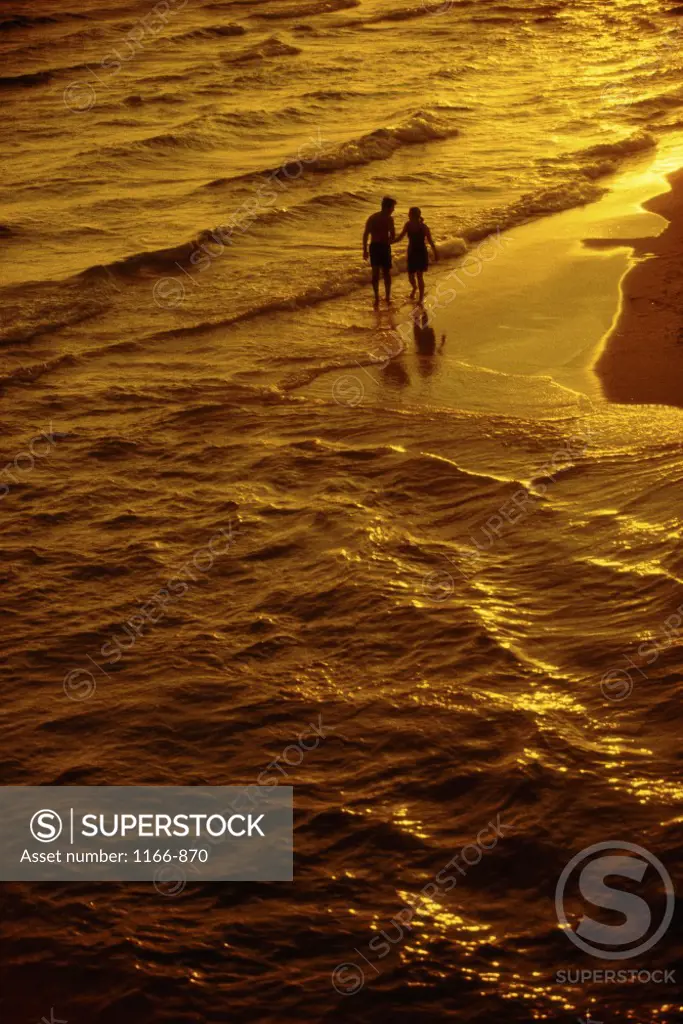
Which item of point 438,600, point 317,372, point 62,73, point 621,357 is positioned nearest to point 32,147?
point 62,73

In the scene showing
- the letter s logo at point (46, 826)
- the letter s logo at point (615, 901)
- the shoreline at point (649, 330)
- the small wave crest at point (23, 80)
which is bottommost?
the letter s logo at point (615, 901)

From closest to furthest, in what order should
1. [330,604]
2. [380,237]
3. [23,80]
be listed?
[330,604], [380,237], [23,80]

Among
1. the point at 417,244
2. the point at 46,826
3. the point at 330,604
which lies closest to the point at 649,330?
the point at 417,244

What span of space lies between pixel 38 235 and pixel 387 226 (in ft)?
25.4

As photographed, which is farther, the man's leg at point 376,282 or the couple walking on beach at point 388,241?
the man's leg at point 376,282

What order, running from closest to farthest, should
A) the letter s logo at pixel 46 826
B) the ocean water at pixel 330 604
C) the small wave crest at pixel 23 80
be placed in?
the ocean water at pixel 330 604, the letter s logo at pixel 46 826, the small wave crest at pixel 23 80

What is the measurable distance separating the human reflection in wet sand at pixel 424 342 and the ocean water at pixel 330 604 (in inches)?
7.3

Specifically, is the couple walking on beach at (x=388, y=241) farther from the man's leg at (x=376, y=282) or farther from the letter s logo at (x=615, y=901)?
the letter s logo at (x=615, y=901)

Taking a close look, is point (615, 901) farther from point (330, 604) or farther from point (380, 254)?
point (380, 254)

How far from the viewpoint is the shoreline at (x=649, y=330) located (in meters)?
13.0

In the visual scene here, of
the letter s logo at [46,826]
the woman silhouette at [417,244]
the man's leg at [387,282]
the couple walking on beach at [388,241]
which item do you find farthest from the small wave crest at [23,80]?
the letter s logo at [46,826]

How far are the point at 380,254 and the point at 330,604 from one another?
833 centimetres

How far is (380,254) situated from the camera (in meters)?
16.3

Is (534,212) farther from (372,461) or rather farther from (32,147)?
(32,147)
